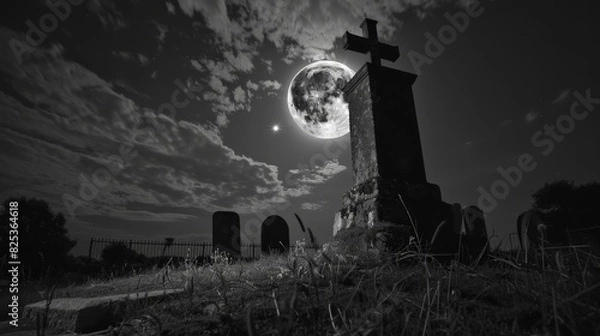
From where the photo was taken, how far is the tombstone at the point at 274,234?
8969 mm

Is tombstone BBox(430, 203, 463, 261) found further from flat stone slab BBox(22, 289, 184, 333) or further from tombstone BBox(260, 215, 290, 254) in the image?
tombstone BBox(260, 215, 290, 254)

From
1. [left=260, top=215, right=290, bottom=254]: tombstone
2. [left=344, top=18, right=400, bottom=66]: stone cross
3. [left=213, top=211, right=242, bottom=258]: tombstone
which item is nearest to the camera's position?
[left=344, top=18, right=400, bottom=66]: stone cross

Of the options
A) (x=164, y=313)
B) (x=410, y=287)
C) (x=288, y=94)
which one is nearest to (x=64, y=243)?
(x=288, y=94)

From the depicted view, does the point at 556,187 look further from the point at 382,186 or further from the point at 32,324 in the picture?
Answer: the point at 32,324

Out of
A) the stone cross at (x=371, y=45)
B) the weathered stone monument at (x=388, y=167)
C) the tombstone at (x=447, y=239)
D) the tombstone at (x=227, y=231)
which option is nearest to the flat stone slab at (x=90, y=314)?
the weathered stone monument at (x=388, y=167)

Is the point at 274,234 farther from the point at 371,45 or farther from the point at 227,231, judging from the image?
the point at 371,45

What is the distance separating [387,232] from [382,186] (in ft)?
2.21

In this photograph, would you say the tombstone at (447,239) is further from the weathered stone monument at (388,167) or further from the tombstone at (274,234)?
the tombstone at (274,234)

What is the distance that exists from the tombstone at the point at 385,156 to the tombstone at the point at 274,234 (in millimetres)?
4759

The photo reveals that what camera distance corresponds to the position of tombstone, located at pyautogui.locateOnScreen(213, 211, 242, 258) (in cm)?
872

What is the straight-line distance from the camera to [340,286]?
6.91 feet

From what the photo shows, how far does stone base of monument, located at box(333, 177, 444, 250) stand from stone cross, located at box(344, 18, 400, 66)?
2.26 meters

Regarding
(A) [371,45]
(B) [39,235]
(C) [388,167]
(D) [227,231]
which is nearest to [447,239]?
(C) [388,167]

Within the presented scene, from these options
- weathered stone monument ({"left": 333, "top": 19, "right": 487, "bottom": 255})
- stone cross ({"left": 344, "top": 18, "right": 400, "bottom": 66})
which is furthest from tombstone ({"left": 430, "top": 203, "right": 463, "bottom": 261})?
stone cross ({"left": 344, "top": 18, "right": 400, "bottom": 66})
